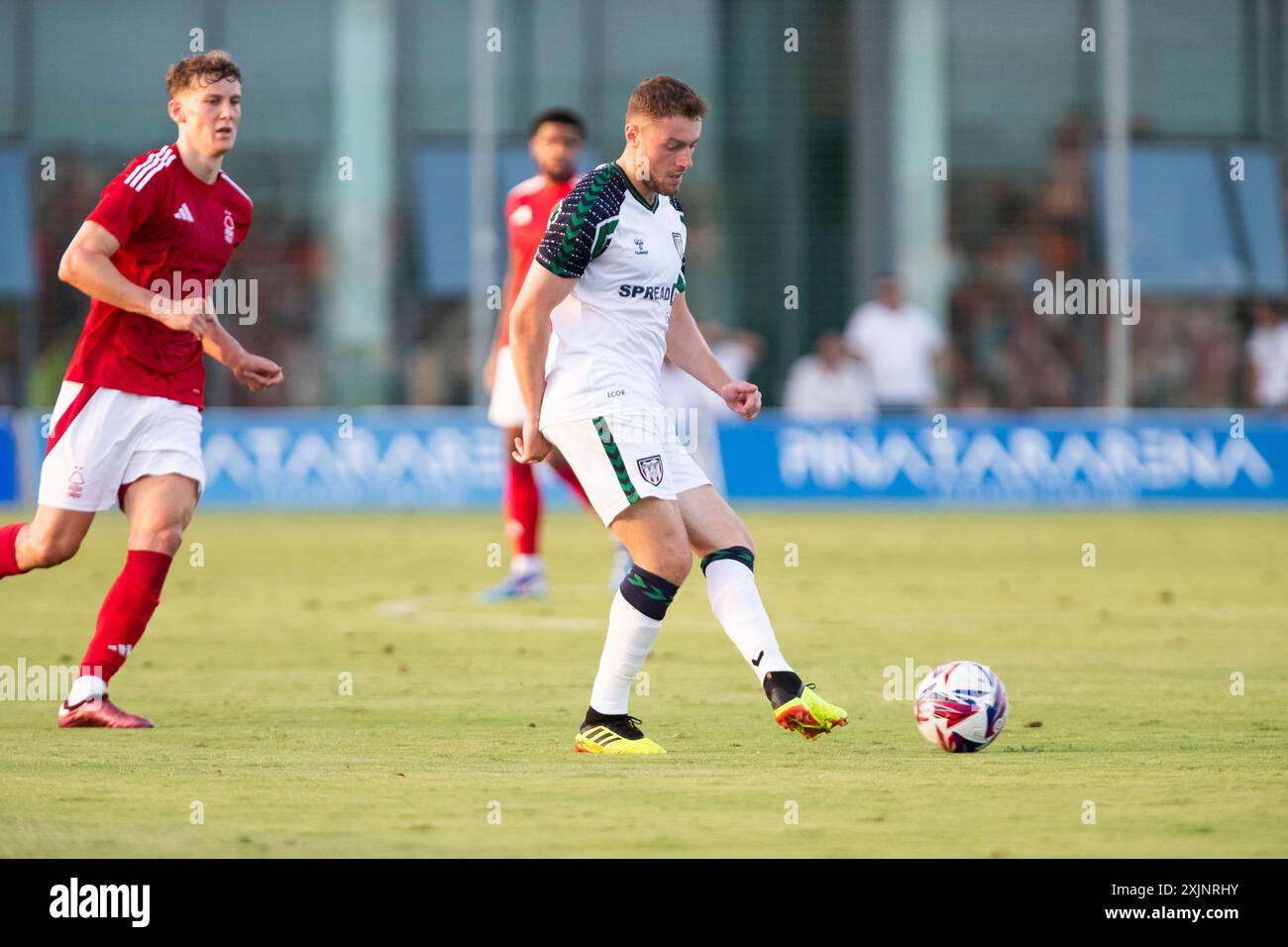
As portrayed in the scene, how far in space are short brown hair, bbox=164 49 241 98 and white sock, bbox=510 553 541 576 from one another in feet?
18.3

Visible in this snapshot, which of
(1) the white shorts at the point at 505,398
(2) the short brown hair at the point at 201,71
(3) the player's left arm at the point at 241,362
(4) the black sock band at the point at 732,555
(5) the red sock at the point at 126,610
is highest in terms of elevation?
(2) the short brown hair at the point at 201,71

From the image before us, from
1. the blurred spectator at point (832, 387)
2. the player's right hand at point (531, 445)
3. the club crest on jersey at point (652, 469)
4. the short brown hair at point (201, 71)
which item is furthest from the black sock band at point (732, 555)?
the blurred spectator at point (832, 387)

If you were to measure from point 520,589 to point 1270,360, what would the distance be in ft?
51.6

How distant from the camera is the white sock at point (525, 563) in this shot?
43.8 ft

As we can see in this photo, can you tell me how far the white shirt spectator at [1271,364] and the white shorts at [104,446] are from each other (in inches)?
803

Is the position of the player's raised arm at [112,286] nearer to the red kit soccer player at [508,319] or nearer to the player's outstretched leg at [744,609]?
the player's outstretched leg at [744,609]

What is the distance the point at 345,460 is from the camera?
74.2 ft

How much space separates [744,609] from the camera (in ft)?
24.9

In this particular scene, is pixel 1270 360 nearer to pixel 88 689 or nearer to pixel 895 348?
pixel 895 348

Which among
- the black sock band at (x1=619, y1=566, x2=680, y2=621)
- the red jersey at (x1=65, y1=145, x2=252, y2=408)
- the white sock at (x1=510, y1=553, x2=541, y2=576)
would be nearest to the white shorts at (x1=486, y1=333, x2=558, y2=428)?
the white sock at (x1=510, y1=553, x2=541, y2=576)

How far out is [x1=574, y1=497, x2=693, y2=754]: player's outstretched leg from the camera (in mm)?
7477

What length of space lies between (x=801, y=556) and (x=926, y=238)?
13350 mm
